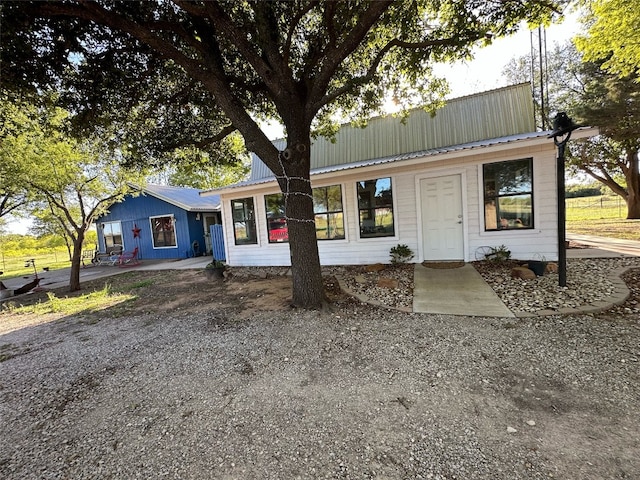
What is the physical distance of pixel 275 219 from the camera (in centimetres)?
832

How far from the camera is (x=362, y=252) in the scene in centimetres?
736

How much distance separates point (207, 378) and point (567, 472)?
2712mm

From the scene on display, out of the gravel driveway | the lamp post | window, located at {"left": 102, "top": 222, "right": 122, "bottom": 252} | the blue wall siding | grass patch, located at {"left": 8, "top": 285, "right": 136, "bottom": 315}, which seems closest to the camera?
the gravel driveway

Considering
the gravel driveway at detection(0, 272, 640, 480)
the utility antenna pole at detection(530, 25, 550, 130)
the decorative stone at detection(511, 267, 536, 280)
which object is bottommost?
the gravel driveway at detection(0, 272, 640, 480)

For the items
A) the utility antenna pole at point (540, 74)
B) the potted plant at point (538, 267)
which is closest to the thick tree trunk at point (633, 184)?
the utility antenna pole at point (540, 74)

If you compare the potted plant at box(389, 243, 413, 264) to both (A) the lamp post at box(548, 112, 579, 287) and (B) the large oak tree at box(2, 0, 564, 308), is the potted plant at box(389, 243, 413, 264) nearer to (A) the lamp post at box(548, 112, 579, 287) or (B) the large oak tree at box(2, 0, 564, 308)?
(A) the lamp post at box(548, 112, 579, 287)

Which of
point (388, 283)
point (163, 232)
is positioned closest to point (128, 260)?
point (163, 232)

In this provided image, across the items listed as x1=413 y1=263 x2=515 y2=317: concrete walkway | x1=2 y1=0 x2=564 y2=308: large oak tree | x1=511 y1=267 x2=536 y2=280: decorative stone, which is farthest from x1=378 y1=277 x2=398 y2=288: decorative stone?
x1=511 y1=267 x2=536 y2=280: decorative stone

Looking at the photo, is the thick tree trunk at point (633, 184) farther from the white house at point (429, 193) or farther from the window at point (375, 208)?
the window at point (375, 208)

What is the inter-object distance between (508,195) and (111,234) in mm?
18781

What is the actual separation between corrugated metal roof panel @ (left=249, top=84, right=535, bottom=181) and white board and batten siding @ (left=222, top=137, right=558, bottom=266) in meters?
1.90

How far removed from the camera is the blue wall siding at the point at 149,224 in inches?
534

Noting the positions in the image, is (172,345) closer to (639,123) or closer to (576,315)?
(576,315)

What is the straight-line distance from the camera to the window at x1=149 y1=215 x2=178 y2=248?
13953mm
